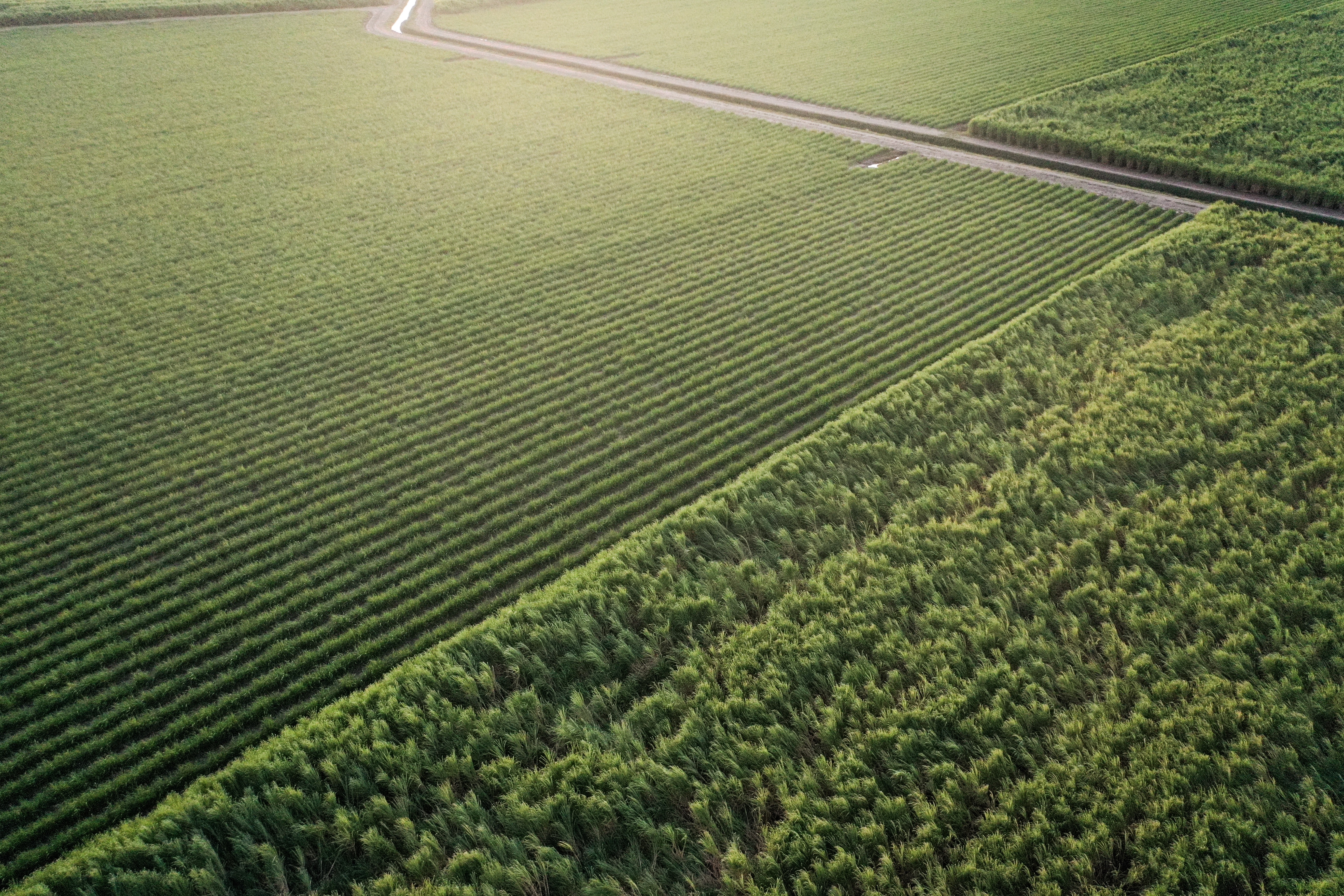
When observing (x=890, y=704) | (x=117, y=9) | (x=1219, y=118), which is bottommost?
(x=890, y=704)

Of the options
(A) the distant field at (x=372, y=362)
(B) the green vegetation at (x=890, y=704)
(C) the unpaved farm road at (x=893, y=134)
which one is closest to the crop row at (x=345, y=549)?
(A) the distant field at (x=372, y=362)

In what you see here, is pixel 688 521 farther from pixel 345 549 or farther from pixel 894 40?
pixel 894 40

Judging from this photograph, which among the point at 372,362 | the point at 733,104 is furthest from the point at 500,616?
the point at 733,104

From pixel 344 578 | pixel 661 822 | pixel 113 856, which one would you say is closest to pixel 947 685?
pixel 661 822

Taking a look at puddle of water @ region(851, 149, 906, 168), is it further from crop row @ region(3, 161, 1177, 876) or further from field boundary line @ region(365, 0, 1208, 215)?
crop row @ region(3, 161, 1177, 876)

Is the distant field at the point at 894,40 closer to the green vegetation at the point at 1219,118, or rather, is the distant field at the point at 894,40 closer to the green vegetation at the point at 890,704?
the green vegetation at the point at 1219,118

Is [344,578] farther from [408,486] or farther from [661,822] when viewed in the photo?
[661,822]

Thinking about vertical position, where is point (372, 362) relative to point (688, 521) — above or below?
above

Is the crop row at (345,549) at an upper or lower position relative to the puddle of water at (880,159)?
lower
